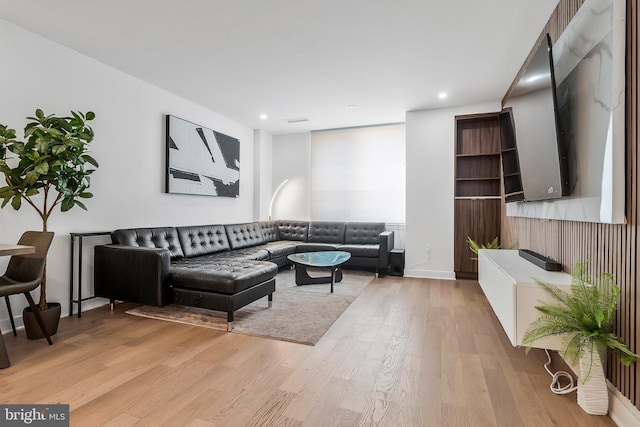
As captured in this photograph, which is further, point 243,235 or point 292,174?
point 292,174

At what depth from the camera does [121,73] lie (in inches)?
143

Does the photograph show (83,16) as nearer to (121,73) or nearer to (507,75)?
(121,73)

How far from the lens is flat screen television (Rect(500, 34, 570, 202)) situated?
2.04 m

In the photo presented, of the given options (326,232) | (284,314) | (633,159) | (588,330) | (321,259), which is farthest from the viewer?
(326,232)

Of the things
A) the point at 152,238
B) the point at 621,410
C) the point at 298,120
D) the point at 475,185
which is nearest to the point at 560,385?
the point at 621,410

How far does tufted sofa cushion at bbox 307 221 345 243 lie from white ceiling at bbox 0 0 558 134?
2422mm

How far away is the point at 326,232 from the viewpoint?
595cm

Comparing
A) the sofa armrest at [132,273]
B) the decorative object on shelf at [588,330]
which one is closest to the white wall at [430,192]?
the decorative object on shelf at [588,330]

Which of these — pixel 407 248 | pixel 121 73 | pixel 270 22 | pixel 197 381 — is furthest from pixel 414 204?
pixel 121 73

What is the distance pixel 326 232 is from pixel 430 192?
6.76ft

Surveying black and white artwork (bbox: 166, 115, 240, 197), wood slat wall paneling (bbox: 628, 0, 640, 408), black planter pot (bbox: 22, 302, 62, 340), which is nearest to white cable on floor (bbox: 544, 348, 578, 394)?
wood slat wall paneling (bbox: 628, 0, 640, 408)

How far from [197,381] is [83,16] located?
3.07 metres

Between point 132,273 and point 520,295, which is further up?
point 520,295

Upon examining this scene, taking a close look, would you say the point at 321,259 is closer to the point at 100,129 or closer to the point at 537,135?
the point at 537,135
